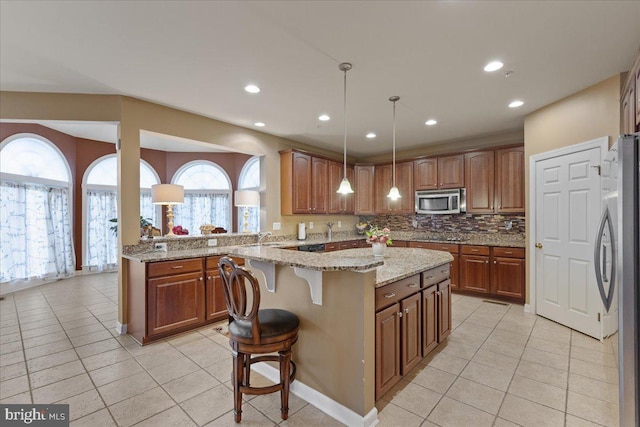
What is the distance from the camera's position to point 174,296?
3.07 meters

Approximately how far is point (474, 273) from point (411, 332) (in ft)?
9.08

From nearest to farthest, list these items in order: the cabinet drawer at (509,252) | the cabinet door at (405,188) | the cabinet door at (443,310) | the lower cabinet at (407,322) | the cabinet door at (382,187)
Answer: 1. the lower cabinet at (407,322)
2. the cabinet door at (443,310)
3. the cabinet drawer at (509,252)
4. the cabinet door at (405,188)
5. the cabinet door at (382,187)

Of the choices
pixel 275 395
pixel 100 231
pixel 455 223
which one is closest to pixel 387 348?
pixel 275 395

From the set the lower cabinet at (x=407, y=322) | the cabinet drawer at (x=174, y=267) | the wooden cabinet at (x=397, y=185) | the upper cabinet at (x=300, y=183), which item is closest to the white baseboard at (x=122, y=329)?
the cabinet drawer at (x=174, y=267)

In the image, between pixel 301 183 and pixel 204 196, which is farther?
pixel 204 196

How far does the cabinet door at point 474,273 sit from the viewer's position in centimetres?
434

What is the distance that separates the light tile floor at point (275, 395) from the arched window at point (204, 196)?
14.5 ft

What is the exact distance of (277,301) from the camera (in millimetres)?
2268

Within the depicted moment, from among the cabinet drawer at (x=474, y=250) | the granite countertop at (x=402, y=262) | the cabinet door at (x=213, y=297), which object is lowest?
the cabinet door at (x=213, y=297)

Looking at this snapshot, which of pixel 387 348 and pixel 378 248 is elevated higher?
pixel 378 248

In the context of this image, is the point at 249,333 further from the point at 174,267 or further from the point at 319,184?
the point at 319,184

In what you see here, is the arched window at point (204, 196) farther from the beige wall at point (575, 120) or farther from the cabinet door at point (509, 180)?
the beige wall at point (575, 120)

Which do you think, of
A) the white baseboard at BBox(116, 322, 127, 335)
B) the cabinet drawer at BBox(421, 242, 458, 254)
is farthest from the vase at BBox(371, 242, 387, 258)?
the white baseboard at BBox(116, 322, 127, 335)

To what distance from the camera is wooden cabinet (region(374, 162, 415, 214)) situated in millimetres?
5504
